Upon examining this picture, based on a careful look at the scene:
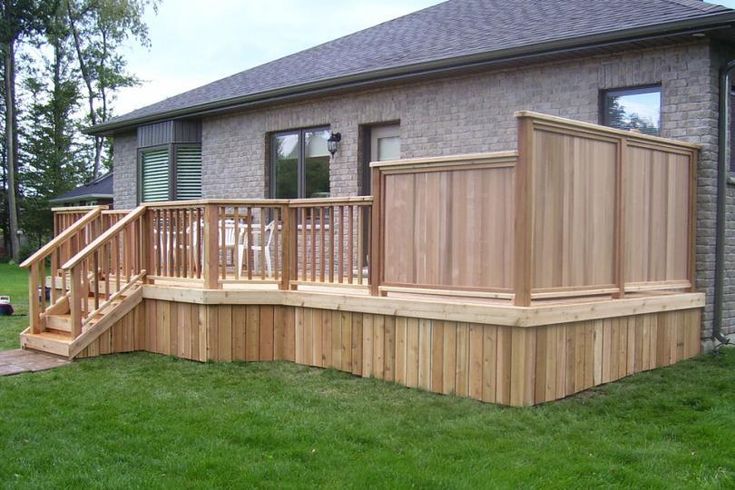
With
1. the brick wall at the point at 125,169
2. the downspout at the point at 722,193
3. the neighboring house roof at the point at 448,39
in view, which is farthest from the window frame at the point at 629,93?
the brick wall at the point at 125,169

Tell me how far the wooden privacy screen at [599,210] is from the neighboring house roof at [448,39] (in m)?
1.40

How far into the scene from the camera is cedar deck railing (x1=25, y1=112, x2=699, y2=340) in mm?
5855

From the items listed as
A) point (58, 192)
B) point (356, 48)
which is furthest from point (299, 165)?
point (58, 192)

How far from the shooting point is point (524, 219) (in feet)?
18.7

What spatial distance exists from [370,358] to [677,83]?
3.99 m

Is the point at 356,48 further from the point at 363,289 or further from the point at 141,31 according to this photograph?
the point at 141,31

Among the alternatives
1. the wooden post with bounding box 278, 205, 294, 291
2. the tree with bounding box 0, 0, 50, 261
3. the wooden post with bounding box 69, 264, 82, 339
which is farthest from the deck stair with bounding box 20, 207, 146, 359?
the tree with bounding box 0, 0, 50, 261

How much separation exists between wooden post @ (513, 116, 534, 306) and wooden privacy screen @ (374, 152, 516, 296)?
0.10 metres

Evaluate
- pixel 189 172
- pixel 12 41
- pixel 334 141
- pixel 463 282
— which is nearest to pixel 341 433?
pixel 463 282

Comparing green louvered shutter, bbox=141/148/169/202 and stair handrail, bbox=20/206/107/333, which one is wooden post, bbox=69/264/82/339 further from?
green louvered shutter, bbox=141/148/169/202

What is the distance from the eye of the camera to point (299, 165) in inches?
456

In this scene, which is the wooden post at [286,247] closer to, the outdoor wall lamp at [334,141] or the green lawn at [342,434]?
the green lawn at [342,434]

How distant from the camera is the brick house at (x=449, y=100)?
754cm

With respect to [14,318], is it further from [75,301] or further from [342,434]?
[342,434]
